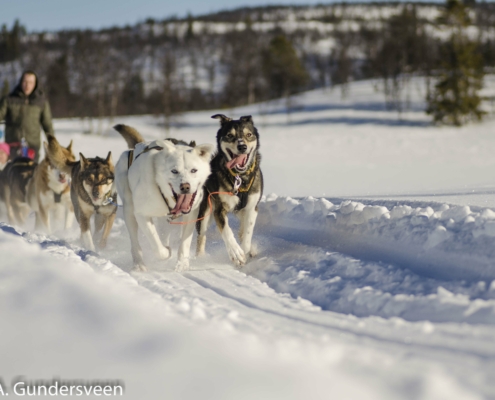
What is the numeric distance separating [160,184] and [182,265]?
795 mm

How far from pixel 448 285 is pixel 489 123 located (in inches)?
1300

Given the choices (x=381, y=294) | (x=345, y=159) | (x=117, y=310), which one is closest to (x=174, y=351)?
(x=117, y=310)

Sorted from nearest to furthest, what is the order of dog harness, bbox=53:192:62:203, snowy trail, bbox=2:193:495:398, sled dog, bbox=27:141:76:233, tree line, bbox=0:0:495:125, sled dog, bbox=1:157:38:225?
1. snowy trail, bbox=2:193:495:398
2. sled dog, bbox=27:141:76:233
3. dog harness, bbox=53:192:62:203
4. sled dog, bbox=1:157:38:225
5. tree line, bbox=0:0:495:125

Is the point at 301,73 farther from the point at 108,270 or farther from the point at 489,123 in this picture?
the point at 108,270

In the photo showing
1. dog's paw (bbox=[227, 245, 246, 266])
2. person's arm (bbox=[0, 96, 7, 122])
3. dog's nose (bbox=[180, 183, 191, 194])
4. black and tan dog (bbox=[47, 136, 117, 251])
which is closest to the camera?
dog's nose (bbox=[180, 183, 191, 194])

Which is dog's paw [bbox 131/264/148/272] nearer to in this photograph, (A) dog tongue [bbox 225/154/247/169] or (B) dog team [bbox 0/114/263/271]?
(B) dog team [bbox 0/114/263/271]

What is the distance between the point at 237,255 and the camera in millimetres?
5273

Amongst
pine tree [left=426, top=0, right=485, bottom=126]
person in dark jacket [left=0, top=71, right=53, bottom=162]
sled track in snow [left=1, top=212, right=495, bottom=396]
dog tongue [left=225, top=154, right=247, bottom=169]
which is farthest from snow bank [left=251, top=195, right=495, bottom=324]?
pine tree [left=426, top=0, right=485, bottom=126]

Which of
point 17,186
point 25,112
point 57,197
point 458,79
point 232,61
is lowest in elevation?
point 57,197

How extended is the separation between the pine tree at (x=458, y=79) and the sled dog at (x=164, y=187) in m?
30.8

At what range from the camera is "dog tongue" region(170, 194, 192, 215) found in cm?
486

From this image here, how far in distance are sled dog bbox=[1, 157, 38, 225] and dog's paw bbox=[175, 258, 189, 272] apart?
364 cm

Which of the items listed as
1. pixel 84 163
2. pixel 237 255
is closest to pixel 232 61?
pixel 84 163

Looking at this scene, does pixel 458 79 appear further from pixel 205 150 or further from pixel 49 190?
pixel 205 150
